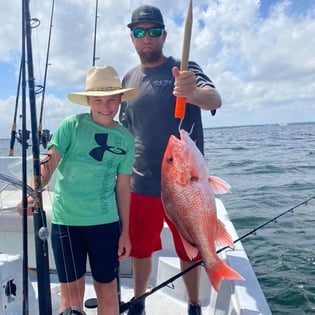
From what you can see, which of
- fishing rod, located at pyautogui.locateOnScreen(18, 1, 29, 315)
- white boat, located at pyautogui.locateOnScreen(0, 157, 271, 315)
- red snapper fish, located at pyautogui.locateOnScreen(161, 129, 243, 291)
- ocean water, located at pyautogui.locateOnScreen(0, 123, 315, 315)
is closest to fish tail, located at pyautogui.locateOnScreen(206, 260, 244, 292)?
red snapper fish, located at pyautogui.locateOnScreen(161, 129, 243, 291)

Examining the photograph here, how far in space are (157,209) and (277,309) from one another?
306 centimetres

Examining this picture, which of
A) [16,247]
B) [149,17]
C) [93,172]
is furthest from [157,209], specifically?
[16,247]

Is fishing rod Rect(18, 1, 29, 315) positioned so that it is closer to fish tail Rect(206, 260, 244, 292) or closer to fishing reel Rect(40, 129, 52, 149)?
fish tail Rect(206, 260, 244, 292)

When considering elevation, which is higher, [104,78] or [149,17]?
[149,17]

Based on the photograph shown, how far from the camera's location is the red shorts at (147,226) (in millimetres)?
2770

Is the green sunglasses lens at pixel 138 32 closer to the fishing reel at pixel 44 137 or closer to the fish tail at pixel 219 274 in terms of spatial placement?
the fish tail at pixel 219 274

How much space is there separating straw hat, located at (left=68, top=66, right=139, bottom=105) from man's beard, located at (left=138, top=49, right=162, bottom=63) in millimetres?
353

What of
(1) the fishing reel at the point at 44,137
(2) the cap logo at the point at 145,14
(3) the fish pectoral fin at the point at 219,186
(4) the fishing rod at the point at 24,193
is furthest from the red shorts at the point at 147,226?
(1) the fishing reel at the point at 44,137

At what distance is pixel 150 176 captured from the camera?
274 centimetres

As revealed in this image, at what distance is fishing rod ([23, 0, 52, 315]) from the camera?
79.0 inches

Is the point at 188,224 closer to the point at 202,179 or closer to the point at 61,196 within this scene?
the point at 202,179

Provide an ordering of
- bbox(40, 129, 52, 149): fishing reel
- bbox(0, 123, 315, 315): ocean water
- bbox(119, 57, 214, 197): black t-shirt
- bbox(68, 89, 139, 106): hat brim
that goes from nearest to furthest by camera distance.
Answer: bbox(68, 89, 139, 106): hat brim, bbox(119, 57, 214, 197): black t-shirt, bbox(40, 129, 52, 149): fishing reel, bbox(0, 123, 315, 315): ocean water

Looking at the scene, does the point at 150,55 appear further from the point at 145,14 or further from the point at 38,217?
the point at 38,217

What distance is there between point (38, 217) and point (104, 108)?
2.52 ft
